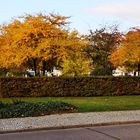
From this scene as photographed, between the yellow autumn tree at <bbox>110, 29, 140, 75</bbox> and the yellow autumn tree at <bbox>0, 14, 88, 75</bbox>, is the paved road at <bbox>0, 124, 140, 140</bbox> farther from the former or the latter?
the yellow autumn tree at <bbox>110, 29, 140, 75</bbox>

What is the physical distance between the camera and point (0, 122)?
16156mm

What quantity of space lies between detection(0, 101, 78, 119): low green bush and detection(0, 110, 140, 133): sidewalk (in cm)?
61

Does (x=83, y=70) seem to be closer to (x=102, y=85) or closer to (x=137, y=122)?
(x=102, y=85)

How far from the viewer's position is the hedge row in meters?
30.8

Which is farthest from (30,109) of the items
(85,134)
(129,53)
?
(129,53)

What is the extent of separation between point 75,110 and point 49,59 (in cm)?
2300

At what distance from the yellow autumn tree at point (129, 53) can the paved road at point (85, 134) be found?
40.6 m

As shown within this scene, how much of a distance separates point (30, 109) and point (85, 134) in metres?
4.96

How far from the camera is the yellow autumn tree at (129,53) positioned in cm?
5578

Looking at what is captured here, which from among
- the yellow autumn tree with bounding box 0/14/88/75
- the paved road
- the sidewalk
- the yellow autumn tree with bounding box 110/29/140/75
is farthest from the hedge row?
the yellow autumn tree with bounding box 110/29/140/75

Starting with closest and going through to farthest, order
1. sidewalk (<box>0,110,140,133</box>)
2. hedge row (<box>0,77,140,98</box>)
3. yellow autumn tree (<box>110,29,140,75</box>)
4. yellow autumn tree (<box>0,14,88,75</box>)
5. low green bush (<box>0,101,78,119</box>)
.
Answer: sidewalk (<box>0,110,140,133</box>), low green bush (<box>0,101,78,119</box>), hedge row (<box>0,77,140,98</box>), yellow autumn tree (<box>0,14,88,75</box>), yellow autumn tree (<box>110,29,140,75</box>)

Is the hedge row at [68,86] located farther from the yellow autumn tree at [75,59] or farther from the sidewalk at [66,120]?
the sidewalk at [66,120]

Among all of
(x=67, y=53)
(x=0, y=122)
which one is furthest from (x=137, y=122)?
(x=67, y=53)

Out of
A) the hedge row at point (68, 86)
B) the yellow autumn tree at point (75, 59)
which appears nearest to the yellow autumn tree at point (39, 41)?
the yellow autumn tree at point (75, 59)
